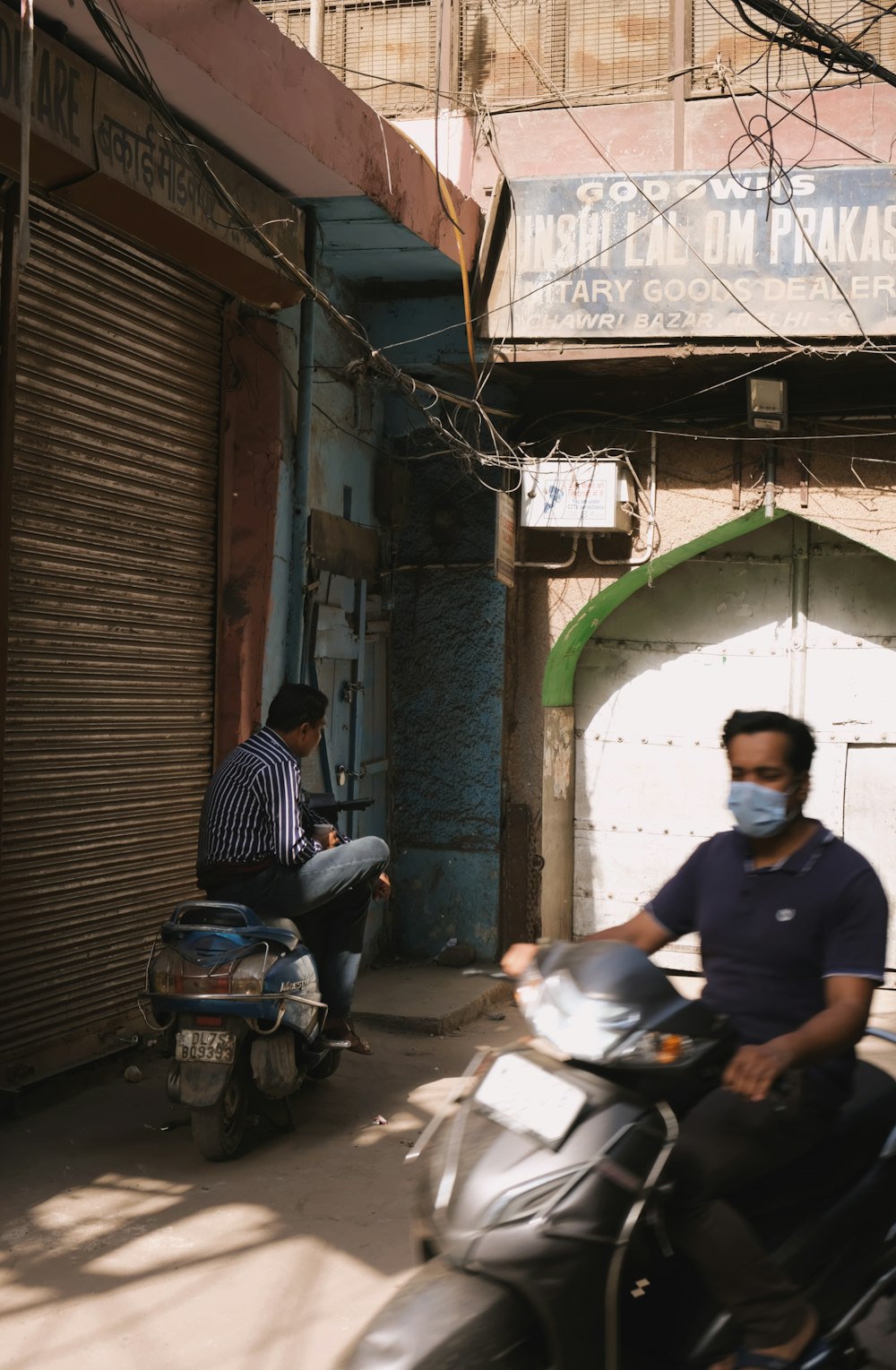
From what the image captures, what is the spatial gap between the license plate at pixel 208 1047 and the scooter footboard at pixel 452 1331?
7.50 ft

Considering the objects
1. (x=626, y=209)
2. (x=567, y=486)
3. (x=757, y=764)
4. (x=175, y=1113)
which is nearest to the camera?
(x=757, y=764)

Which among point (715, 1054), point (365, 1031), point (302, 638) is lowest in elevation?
point (365, 1031)

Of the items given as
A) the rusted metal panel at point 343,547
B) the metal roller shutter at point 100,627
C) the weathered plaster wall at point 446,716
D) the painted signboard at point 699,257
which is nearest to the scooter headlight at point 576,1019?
the metal roller shutter at point 100,627

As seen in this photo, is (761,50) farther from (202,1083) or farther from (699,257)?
(202,1083)

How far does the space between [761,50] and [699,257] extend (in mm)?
1476

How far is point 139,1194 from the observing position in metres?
4.23

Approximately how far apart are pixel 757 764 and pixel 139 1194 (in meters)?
2.59

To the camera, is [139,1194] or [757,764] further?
[139,1194]

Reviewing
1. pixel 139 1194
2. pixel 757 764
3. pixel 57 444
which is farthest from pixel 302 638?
pixel 757 764

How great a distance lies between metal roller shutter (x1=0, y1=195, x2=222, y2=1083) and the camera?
5.10 m

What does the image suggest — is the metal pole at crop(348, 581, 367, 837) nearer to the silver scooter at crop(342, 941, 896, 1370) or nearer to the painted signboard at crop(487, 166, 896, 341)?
the painted signboard at crop(487, 166, 896, 341)

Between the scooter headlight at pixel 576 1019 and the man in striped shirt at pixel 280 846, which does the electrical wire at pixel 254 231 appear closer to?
the man in striped shirt at pixel 280 846

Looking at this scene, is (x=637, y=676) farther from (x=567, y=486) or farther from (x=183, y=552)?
(x=183, y=552)

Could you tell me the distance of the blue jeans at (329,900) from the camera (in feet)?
16.1
